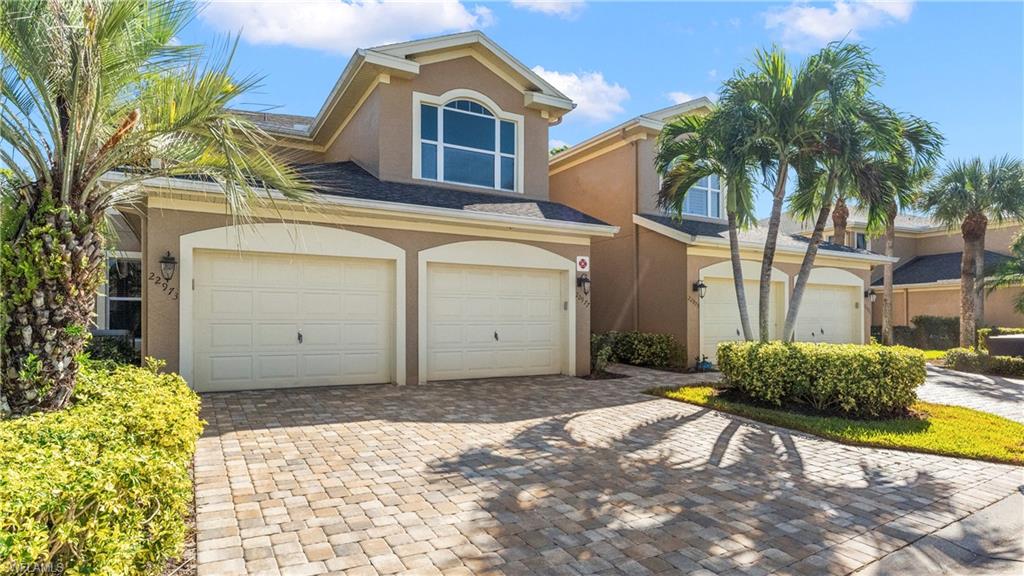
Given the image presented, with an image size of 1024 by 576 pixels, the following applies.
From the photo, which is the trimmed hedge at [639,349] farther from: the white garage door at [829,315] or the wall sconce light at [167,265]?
the wall sconce light at [167,265]

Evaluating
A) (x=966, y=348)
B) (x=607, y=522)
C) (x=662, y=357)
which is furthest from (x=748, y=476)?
(x=966, y=348)

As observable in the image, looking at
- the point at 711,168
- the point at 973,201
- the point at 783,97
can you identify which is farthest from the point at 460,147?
the point at 973,201

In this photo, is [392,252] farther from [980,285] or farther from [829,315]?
[980,285]

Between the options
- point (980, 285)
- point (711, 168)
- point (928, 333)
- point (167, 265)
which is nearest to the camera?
point (167, 265)

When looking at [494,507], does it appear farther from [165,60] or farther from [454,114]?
[454,114]

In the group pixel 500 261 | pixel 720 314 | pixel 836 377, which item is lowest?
pixel 836 377

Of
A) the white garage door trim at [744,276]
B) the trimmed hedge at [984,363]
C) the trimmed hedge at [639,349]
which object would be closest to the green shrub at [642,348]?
the trimmed hedge at [639,349]

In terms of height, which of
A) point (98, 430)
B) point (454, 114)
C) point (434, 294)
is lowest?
point (98, 430)

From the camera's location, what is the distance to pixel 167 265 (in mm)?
8711

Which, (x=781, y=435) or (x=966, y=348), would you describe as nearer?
(x=781, y=435)

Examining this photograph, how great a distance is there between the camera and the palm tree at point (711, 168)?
10453mm

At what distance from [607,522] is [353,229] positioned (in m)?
7.39

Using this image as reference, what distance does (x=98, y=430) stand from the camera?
12.0ft

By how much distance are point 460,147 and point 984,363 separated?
14860 mm
